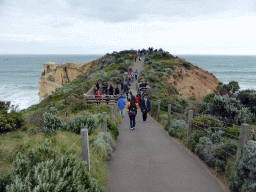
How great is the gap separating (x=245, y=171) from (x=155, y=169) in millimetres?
2312

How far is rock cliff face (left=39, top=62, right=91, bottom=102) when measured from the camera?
47375 millimetres

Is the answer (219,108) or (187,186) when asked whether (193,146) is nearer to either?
(187,186)

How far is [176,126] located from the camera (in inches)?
364

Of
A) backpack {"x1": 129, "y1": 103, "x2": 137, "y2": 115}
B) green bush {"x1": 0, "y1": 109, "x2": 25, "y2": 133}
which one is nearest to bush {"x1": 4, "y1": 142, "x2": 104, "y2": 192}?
green bush {"x1": 0, "y1": 109, "x2": 25, "y2": 133}

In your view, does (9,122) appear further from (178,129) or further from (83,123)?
(178,129)

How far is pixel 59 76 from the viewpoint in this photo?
49.9 metres

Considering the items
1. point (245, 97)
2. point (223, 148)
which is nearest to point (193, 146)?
point (223, 148)

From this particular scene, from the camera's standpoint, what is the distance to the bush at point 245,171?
4.37m

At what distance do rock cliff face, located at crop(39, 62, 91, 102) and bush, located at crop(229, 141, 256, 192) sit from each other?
46.7 meters

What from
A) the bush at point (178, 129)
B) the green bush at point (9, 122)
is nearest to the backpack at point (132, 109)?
the bush at point (178, 129)

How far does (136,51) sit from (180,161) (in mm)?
44875

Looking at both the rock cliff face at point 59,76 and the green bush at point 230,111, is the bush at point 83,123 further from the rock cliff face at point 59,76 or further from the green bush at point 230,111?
the rock cliff face at point 59,76

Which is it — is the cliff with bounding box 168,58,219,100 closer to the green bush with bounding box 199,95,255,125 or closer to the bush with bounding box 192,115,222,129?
the green bush with bounding box 199,95,255,125

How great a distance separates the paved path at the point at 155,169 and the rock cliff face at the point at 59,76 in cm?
4272
